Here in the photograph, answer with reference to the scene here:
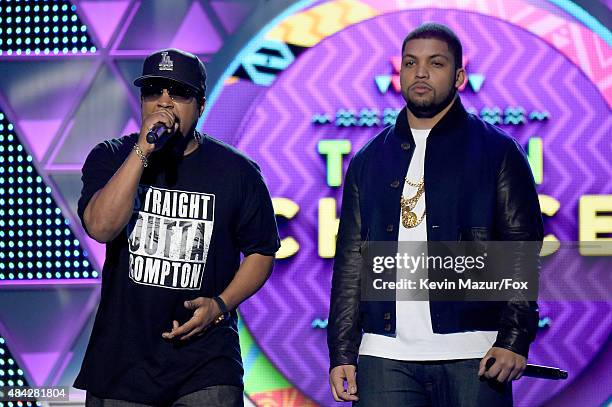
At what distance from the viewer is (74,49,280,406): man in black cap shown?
2869 millimetres

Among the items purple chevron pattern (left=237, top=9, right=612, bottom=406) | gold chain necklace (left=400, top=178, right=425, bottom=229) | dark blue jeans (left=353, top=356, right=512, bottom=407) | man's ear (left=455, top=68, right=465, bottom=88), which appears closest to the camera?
dark blue jeans (left=353, top=356, right=512, bottom=407)

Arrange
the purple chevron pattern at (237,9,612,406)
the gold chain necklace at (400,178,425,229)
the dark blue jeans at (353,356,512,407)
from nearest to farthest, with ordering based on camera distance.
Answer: the dark blue jeans at (353,356,512,407), the gold chain necklace at (400,178,425,229), the purple chevron pattern at (237,9,612,406)

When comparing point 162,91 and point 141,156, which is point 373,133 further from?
point 141,156

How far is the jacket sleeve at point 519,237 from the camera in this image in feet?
9.74

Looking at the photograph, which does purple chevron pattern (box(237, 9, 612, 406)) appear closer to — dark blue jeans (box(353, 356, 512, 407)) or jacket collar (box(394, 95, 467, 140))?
jacket collar (box(394, 95, 467, 140))

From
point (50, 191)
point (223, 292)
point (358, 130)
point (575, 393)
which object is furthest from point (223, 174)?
point (575, 393)

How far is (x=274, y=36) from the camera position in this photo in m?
4.87

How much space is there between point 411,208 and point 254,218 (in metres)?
0.47

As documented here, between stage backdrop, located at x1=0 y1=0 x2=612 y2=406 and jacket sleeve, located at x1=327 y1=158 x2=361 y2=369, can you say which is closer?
jacket sleeve, located at x1=327 y1=158 x2=361 y2=369

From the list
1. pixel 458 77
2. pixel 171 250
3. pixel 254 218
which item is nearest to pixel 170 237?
pixel 171 250

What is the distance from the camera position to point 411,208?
10.0 ft

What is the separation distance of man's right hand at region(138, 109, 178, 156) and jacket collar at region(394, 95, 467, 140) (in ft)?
2.31

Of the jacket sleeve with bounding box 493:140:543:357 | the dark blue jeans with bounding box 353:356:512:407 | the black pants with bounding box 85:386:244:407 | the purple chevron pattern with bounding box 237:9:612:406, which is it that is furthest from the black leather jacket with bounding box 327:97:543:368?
the purple chevron pattern with bounding box 237:9:612:406

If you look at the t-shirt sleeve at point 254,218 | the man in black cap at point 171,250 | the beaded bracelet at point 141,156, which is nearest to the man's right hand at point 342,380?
the man in black cap at point 171,250
